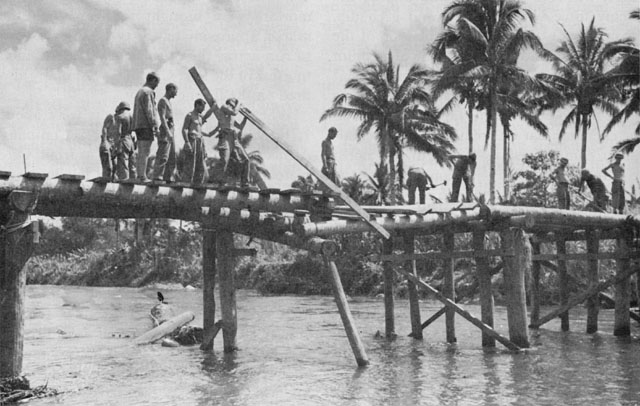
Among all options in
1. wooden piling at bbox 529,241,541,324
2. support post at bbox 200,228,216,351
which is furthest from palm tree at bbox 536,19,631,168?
support post at bbox 200,228,216,351

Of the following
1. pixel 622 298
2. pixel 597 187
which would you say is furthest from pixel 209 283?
pixel 597 187

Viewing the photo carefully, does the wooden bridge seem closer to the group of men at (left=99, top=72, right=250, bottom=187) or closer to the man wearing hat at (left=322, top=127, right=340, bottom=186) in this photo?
the group of men at (left=99, top=72, right=250, bottom=187)

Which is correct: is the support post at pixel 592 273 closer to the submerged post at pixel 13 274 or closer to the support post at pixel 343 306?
the support post at pixel 343 306

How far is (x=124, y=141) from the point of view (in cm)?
1108

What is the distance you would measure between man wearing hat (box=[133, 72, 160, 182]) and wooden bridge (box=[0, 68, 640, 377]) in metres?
0.71

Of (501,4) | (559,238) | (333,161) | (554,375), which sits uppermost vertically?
(501,4)

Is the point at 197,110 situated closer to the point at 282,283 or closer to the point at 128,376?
the point at 128,376

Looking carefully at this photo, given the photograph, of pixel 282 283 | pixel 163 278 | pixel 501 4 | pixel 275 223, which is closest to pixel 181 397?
pixel 275 223

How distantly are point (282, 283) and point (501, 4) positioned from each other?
19430mm

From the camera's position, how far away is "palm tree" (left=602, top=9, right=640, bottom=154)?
A: 108ft

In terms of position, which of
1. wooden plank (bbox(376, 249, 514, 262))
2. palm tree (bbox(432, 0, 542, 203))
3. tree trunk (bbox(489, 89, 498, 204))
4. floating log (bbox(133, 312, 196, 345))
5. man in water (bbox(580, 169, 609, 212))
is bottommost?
floating log (bbox(133, 312, 196, 345))

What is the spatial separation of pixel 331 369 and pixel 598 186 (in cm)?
883

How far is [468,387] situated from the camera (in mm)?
10672

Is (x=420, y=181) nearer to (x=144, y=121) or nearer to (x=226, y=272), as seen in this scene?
(x=226, y=272)
